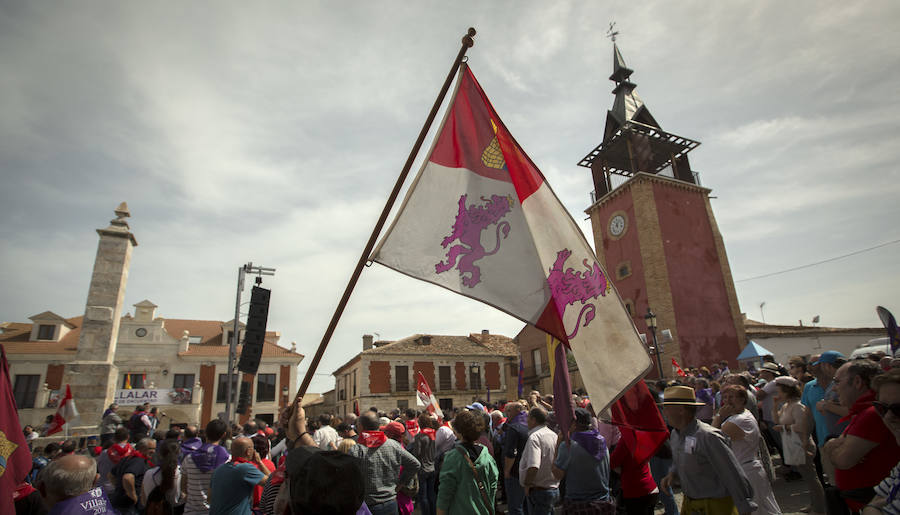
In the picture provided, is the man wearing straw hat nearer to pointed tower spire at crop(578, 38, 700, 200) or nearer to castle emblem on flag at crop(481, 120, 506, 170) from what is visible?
castle emblem on flag at crop(481, 120, 506, 170)

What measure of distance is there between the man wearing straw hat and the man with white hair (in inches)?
166

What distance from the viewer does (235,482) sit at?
148 inches

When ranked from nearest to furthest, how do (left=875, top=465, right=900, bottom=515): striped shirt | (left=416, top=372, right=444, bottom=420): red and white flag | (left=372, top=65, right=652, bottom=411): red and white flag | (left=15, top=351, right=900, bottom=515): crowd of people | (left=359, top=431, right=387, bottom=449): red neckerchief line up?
(left=875, top=465, right=900, bottom=515): striped shirt → (left=15, top=351, right=900, bottom=515): crowd of people → (left=372, top=65, right=652, bottom=411): red and white flag → (left=359, top=431, right=387, bottom=449): red neckerchief → (left=416, top=372, right=444, bottom=420): red and white flag

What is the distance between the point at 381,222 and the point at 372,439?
267 cm

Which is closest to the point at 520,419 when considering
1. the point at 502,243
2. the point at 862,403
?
the point at 502,243

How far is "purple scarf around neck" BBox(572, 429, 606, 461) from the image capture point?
13.2 ft

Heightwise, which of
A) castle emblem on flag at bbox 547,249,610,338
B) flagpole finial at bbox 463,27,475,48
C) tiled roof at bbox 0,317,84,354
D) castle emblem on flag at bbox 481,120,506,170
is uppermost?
tiled roof at bbox 0,317,84,354

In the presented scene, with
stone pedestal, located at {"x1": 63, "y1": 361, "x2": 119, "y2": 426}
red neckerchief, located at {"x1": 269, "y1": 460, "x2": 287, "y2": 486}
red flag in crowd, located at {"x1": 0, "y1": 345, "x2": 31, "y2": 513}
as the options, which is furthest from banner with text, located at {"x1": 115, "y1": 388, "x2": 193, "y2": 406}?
red neckerchief, located at {"x1": 269, "y1": 460, "x2": 287, "y2": 486}

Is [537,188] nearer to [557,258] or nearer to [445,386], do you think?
[557,258]

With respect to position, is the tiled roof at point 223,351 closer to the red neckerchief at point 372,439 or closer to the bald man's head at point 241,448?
the red neckerchief at point 372,439

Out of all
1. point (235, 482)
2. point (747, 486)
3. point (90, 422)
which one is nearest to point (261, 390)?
point (90, 422)

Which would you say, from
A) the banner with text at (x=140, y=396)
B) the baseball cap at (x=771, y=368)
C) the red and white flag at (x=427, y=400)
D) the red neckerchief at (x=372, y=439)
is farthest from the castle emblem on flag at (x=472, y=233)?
the banner with text at (x=140, y=396)

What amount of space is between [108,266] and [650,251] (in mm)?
24067

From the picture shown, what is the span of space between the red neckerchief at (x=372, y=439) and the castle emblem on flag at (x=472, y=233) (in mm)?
2234
